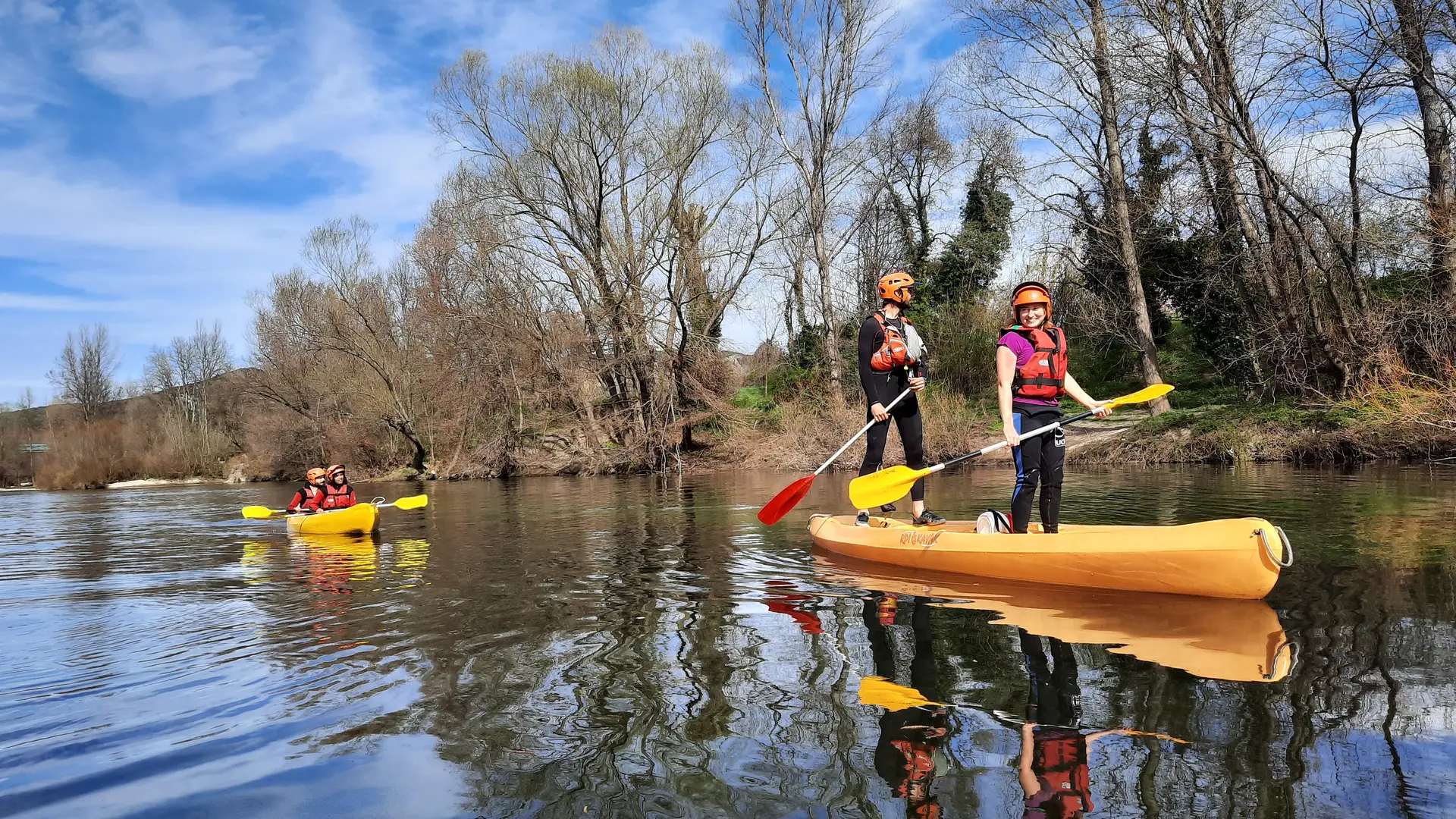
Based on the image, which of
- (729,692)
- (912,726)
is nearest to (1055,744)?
(912,726)

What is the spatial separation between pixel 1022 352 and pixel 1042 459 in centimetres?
71

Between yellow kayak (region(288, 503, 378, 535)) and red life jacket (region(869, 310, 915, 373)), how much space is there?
6401 millimetres

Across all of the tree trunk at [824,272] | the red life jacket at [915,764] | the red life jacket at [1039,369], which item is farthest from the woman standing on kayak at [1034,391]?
the tree trunk at [824,272]

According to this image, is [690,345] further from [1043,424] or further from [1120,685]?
[1120,685]

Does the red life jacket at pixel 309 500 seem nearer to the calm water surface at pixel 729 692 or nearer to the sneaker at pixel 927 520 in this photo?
the calm water surface at pixel 729 692

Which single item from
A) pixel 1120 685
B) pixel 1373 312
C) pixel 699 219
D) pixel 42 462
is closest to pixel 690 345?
pixel 699 219

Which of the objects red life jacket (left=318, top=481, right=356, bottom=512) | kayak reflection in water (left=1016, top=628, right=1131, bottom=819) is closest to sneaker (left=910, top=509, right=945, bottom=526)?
kayak reflection in water (left=1016, top=628, right=1131, bottom=819)

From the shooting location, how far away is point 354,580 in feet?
21.6

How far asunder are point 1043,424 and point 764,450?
18.0 meters

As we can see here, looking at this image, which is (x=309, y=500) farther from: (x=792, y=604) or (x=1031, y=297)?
(x=1031, y=297)

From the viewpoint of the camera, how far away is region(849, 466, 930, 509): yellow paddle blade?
20.8 feet

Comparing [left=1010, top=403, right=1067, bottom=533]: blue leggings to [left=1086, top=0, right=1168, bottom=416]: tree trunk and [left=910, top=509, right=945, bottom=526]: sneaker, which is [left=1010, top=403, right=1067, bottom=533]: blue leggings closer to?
[left=910, top=509, right=945, bottom=526]: sneaker

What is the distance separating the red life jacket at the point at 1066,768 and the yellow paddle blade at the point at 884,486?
3.69 meters

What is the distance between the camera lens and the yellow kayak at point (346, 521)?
10.0 meters
